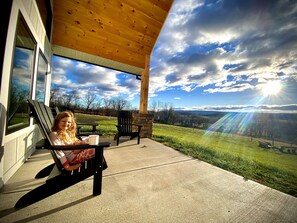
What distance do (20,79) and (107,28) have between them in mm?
3221

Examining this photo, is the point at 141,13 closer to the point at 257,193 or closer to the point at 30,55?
the point at 30,55


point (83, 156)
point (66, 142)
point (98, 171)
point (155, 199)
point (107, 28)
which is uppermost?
point (107, 28)

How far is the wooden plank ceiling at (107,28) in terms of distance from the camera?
3730 mm

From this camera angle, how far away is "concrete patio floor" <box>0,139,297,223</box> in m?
1.21

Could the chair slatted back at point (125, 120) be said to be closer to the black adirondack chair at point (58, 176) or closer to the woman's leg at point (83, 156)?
the woman's leg at point (83, 156)

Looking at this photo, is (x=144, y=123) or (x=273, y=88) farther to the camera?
(x=273, y=88)

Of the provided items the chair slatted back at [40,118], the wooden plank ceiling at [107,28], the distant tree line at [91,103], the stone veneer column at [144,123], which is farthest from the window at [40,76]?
the distant tree line at [91,103]

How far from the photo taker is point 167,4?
413 cm

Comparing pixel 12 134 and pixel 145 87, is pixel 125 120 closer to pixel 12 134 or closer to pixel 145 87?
pixel 145 87

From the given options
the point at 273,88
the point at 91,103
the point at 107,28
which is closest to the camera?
the point at 107,28

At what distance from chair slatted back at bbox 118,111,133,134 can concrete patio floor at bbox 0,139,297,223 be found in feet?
6.35

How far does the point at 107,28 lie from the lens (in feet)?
13.8

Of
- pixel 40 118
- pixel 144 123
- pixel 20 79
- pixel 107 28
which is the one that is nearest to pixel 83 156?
pixel 40 118

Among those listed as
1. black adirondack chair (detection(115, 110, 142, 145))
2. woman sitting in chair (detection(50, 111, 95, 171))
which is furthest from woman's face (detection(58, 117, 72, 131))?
black adirondack chair (detection(115, 110, 142, 145))
